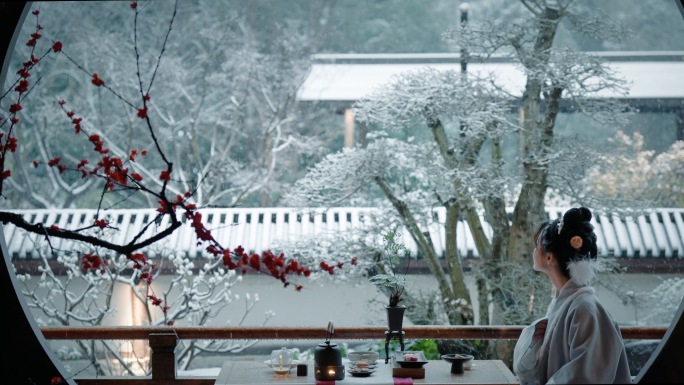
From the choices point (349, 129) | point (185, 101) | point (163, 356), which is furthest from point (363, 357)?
point (185, 101)

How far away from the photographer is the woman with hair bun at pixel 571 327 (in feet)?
8.18

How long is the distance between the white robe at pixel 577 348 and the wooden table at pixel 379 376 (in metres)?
0.26

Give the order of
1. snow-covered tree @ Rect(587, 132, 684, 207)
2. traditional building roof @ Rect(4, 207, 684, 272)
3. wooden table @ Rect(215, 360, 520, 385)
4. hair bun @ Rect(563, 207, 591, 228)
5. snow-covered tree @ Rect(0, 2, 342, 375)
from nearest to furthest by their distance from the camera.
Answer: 1. hair bun @ Rect(563, 207, 591, 228)
2. wooden table @ Rect(215, 360, 520, 385)
3. traditional building roof @ Rect(4, 207, 684, 272)
4. snow-covered tree @ Rect(587, 132, 684, 207)
5. snow-covered tree @ Rect(0, 2, 342, 375)

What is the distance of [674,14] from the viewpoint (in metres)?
10.9

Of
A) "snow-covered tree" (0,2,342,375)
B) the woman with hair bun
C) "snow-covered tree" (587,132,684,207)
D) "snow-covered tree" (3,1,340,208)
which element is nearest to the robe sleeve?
the woman with hair bun

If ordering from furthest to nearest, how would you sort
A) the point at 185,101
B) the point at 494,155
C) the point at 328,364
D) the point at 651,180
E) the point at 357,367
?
1. the point at 185,101
2. the point at 651,180
3. the point at 494,155
4. the point at 357,367
5. the point at 328,364

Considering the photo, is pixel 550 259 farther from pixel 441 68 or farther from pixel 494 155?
pixel 441 68

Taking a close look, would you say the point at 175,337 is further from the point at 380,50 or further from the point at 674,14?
the point at 674,14

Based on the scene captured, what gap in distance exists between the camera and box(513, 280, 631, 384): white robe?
2482mm

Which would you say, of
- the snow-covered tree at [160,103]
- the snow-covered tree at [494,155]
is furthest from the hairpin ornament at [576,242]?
the snow-covered tree at [160,103]

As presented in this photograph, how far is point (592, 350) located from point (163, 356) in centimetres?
174

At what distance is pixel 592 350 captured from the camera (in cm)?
249

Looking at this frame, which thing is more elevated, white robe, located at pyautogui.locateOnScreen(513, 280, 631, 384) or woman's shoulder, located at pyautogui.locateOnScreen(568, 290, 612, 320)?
woman's shoulder, located at pyautogui.locateOnScreen(568, 290, 612, 320)

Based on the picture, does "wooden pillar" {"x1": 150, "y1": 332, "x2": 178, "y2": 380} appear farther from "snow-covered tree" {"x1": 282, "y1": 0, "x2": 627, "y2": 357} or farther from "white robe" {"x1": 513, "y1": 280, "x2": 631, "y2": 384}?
"snow-covered tree" {"x1": 282, "y1": 0, "x2": 627, "y2": 357}
